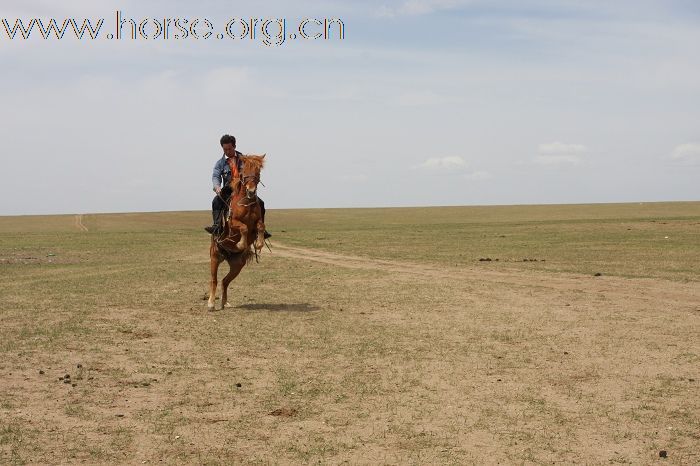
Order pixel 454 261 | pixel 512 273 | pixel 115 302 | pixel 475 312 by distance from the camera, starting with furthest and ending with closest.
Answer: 1. pixel 454 261
2. pixel 512 273
3. pixel 115 302
4. pixel 475 312

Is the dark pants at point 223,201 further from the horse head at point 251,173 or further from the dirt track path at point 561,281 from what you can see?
the dirt track path at point 561,281

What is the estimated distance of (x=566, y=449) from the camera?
700 cm

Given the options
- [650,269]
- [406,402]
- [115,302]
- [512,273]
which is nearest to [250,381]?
[406,402]

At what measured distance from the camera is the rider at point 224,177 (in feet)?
51.0

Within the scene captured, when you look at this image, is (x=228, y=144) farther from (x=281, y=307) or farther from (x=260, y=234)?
(x=281, y=307)

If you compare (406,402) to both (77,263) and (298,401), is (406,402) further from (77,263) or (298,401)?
(77,263)

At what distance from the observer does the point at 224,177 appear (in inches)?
626

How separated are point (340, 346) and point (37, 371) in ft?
13.6

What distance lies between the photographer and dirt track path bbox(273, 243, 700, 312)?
1717 cm

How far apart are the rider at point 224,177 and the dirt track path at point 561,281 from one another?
309 inches

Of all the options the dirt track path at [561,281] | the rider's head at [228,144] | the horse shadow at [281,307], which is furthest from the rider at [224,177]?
the dirt track path at [561,281]

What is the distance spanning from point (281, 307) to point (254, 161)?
3172mm

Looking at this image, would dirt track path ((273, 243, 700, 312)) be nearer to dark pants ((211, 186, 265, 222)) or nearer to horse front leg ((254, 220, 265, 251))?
horse front leg ((254, 220, 265, 251))

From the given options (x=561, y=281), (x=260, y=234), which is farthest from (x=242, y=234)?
(x=561, y=281)
